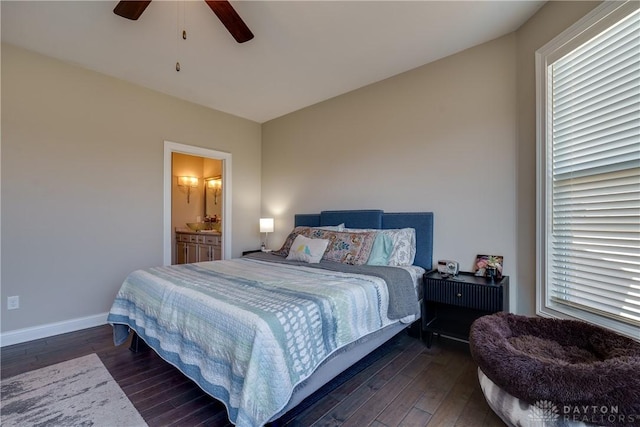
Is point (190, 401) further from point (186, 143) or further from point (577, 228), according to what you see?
point (186, 143)

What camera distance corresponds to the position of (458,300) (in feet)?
7.85

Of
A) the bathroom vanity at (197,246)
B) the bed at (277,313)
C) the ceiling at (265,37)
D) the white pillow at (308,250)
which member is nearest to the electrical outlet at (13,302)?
the bed at (277,313)

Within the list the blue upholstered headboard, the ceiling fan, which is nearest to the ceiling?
the ceiling fan

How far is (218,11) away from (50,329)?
11.2 feet

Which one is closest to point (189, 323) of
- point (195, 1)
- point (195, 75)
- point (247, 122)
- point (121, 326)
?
point (121, 326)

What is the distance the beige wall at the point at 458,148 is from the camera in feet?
7.80

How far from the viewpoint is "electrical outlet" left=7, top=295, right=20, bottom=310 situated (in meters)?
2.71

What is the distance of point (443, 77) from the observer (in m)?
2.93

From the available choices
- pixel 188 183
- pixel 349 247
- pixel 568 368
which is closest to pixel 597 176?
pixel 568 368

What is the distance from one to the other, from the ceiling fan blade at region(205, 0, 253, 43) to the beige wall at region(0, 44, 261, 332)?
220cm

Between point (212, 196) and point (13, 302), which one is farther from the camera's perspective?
point (212, 196)

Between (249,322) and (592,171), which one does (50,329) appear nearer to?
(249,322)

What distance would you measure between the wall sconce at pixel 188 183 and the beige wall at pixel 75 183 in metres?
2.16

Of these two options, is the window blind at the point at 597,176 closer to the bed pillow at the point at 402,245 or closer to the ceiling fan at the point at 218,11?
the bed pillow at the point at 402,245
